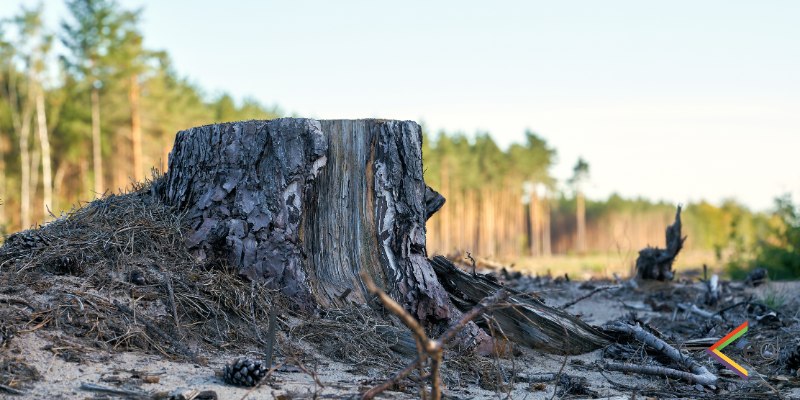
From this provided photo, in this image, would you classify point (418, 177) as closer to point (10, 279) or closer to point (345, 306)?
point (345, 306)

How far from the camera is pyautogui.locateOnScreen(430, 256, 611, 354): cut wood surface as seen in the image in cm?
403

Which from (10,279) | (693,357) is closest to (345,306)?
(10,279)

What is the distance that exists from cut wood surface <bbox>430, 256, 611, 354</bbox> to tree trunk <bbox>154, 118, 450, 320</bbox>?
1.23 feet

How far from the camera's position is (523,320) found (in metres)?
4.06

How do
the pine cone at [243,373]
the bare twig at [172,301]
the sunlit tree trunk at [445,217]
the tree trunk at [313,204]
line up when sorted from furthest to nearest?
the sunlit tree trunk at [445,217] → the tree trunk at [313,204] → the bare twig at [172,301] → the pine cone at [243,373]

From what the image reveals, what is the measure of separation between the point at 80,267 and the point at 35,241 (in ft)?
1.83

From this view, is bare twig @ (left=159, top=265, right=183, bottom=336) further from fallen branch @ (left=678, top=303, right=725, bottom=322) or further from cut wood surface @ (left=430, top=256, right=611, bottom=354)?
fallen branch @ (left=678, top=303, right=725, bottom=322)

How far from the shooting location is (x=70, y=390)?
2.25m

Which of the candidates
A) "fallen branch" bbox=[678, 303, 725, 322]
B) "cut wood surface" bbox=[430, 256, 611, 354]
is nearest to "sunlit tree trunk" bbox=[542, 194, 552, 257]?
"fallen branch" bbox=[678, 303, 725, 322]

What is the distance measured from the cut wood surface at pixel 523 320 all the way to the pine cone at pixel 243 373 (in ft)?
6.46

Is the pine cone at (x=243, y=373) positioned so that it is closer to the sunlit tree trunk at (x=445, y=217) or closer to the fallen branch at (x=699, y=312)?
the fallen branch at (x=699, y=312)

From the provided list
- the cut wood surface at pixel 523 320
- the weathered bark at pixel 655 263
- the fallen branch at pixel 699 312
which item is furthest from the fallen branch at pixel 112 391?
the weathered bark at pixel 655 263

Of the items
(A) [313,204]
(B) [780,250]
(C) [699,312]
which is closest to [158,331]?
(A) [313,204]

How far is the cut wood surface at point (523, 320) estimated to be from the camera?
403cm
